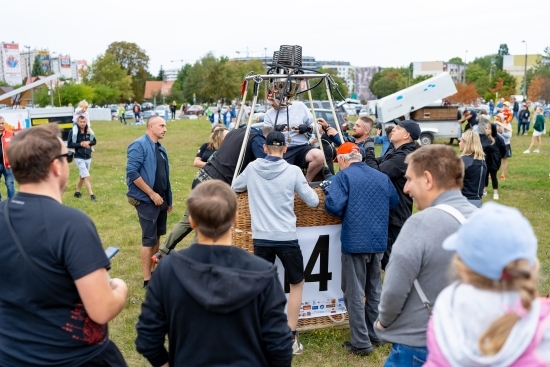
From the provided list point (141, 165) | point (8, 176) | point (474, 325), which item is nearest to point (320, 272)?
point (141, 165)

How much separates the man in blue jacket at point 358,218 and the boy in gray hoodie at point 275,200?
255mm

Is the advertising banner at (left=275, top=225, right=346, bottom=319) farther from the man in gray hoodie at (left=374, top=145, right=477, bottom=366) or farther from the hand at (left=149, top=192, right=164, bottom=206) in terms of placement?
the man in gray hoodie at (left=374, top=145, right=477, bottom=366)

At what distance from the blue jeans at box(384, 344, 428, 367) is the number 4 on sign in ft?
6.96

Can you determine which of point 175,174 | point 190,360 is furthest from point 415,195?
point 175,174

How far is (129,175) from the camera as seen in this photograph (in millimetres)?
5961

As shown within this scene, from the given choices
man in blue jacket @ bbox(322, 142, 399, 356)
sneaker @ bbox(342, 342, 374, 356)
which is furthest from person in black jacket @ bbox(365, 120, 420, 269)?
sneaker @ bbox(342, 342, 374, 356)

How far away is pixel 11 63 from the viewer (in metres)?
127

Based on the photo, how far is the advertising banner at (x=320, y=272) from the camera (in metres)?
4.80

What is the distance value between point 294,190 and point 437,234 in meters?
2.00

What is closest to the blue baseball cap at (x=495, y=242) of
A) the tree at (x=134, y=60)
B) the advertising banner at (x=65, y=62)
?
the tree at (x=134, y=60)

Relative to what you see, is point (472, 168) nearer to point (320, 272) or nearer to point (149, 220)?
point (320, 272)

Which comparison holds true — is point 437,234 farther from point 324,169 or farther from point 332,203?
point 324,169

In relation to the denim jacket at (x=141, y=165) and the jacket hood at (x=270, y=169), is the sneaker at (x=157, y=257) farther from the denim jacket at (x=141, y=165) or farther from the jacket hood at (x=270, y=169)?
the jacket hood at (x=270, y=169)

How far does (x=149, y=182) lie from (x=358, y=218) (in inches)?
101
